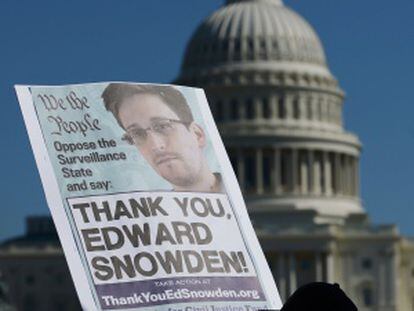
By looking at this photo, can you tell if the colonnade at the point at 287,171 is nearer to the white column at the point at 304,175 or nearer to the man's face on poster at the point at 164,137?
the white column at the point at 304,175

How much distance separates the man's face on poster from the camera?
1113cm

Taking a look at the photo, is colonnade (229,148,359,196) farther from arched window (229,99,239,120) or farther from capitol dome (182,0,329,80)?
capitol dome (182,0,329,80)

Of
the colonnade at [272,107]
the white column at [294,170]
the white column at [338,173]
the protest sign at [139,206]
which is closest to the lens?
the protest sign at [139,206]

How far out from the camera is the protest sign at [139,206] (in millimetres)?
10633

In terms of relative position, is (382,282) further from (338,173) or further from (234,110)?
(234,110)

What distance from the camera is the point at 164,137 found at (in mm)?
11305

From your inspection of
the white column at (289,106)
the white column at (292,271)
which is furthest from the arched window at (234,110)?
the white column at (292,271)

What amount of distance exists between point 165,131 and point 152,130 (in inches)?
3.4

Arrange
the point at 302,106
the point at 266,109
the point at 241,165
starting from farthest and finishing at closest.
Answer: the point at 302,106
the point at 266,109
the point at 241,165

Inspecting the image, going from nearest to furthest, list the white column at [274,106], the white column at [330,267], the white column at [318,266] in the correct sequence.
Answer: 1. the white column at [330,267]
2. the white column at [318,266]
3. the white column at [274,106]

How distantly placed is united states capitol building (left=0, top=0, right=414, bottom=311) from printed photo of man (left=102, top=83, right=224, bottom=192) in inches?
5544

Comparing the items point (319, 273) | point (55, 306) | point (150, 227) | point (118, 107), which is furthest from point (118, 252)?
point (55, 306)

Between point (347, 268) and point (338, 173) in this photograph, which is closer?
point (347, 268)

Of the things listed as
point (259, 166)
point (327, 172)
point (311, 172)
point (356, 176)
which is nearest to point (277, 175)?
point (259, 166)
